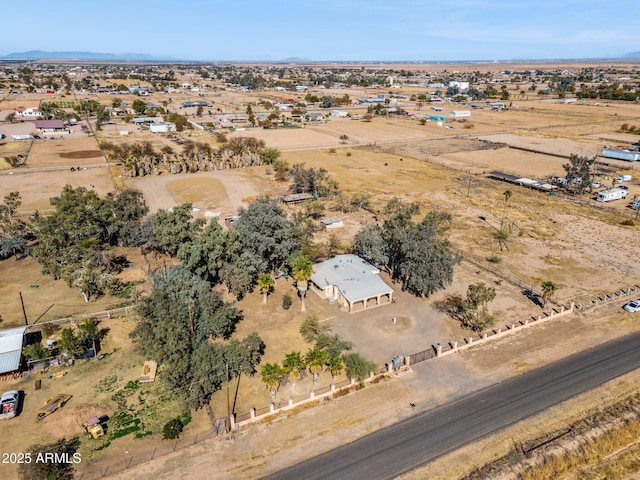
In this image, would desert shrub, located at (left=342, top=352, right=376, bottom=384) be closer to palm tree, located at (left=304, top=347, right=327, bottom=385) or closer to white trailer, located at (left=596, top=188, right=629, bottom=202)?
palm tree, located at (left=304, top=347, right=327, bottom=385)

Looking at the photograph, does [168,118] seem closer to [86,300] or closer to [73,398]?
[86,300]

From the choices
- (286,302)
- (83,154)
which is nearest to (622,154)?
(286,302)

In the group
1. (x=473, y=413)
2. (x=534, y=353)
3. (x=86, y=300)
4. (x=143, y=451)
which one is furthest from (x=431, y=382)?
(x=86, y=300)

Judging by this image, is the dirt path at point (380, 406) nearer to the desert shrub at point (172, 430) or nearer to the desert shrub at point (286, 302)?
the desert shrub at point (172, 430)

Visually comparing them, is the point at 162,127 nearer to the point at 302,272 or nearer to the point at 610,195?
the point at 302,272

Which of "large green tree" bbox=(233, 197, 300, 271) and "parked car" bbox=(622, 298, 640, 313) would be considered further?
"large green tree" bbox=(233, 197, 300, 271)

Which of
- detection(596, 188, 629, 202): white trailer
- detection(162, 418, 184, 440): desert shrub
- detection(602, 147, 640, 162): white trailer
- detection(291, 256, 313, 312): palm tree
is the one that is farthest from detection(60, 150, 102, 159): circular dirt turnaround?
detection(602, 147, 640, 162): white trailer
